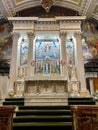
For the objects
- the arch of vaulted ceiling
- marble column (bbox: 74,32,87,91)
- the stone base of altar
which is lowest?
the stone base of altar

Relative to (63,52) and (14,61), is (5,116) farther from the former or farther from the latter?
(63,52)

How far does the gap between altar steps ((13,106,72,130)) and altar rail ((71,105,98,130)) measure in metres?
1.80

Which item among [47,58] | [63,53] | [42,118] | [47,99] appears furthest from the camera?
[63,53]

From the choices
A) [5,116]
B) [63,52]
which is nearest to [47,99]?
[63,52]

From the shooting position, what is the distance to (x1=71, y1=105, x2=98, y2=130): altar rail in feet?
13.5

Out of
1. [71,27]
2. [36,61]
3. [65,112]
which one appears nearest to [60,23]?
[71,27]

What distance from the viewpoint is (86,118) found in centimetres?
420

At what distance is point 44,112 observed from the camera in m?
7.12

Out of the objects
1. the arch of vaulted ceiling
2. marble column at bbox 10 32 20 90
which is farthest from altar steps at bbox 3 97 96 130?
the arch of vaulted ceiling

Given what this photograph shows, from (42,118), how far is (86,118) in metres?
2.68

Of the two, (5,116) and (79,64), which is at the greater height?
(79,64)

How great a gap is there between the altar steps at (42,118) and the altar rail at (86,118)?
180 centimetres

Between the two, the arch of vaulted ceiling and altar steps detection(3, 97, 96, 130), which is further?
the arch of vaulted ceiling

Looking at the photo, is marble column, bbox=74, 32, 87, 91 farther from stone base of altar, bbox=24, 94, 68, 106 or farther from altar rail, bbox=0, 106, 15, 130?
altar rail, bbox=0, 106, 15, 130
